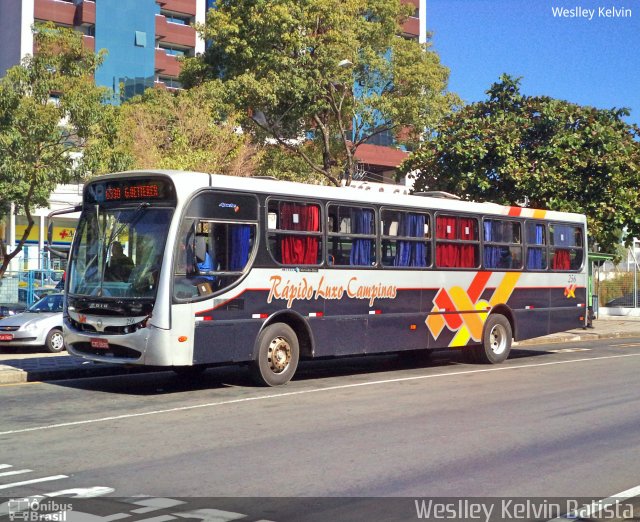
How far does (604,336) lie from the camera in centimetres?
2669

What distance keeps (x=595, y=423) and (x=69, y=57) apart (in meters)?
15.6

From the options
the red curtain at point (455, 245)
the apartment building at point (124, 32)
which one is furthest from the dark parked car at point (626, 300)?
the red curtain at point (455, 245)

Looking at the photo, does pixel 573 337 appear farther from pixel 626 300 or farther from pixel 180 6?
pixel 180 6

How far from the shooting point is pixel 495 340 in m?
17.6

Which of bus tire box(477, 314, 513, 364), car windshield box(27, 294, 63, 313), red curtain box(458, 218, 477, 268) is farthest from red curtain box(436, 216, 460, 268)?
car windshield box(27, 294, 63, 313)

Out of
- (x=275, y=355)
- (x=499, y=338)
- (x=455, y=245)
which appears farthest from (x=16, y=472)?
(x=499, y=338)

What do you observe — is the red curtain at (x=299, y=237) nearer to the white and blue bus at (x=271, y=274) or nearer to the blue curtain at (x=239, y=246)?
the white and blue bus at (x=271, y=274)

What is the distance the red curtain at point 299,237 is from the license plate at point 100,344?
9.75 feet

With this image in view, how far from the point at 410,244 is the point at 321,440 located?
731 cm

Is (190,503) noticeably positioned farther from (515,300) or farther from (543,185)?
(543,185)

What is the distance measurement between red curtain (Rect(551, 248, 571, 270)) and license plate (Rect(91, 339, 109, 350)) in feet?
34.7

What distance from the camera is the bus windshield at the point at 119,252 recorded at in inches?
470

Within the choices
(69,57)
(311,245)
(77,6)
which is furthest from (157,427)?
(77,6)

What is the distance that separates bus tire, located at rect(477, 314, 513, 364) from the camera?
56.6 ft
